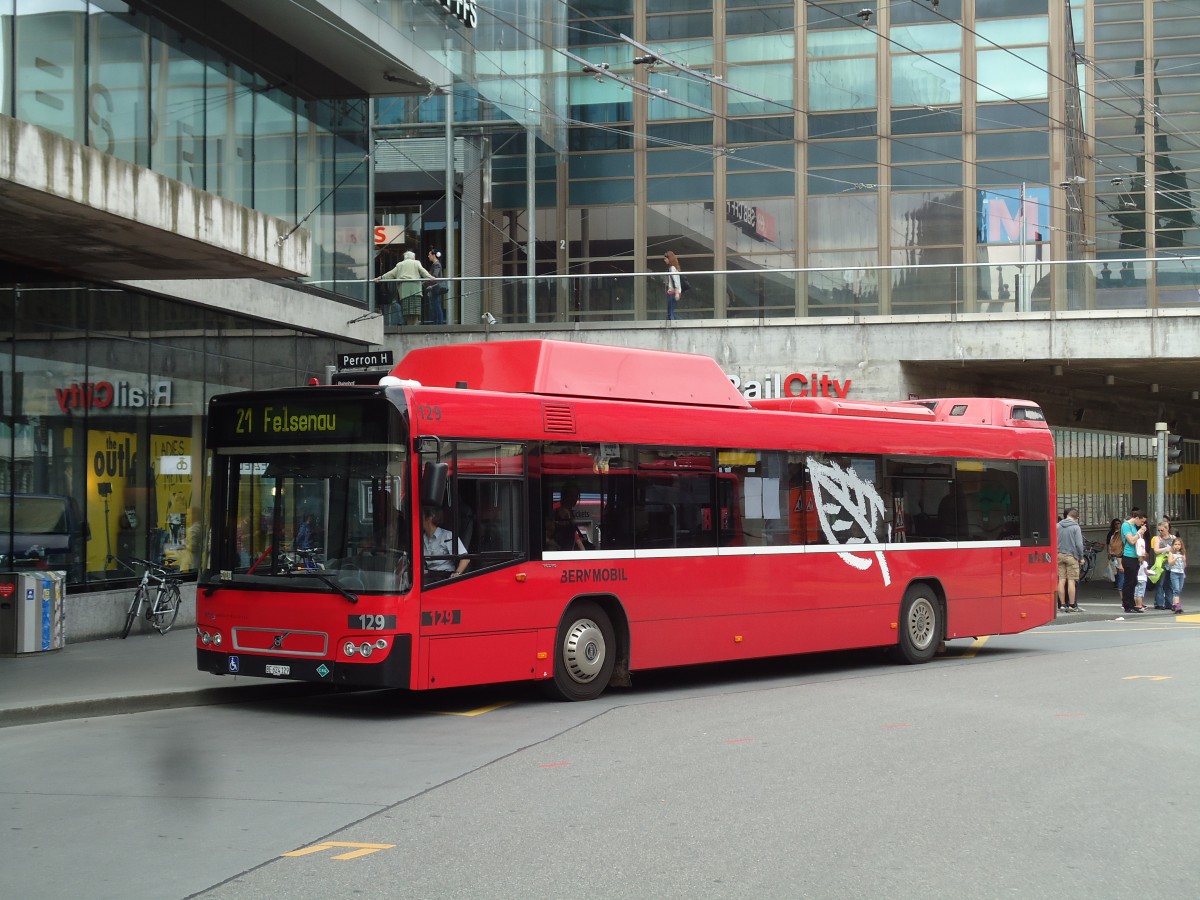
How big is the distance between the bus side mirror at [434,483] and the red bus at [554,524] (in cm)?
2

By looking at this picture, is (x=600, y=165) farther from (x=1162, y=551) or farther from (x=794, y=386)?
(x=1162, y=551)

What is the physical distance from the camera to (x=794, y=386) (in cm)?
2794

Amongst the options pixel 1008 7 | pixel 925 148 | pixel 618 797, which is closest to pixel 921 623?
pixel 618 797

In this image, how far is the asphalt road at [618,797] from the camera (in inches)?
256

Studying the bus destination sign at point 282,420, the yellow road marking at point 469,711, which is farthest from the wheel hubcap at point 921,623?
the bus destination sign at point 282,420

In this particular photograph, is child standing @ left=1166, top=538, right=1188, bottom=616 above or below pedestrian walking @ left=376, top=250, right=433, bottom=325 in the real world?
below

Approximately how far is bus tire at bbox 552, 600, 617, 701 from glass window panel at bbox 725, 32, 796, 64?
26.8 metres

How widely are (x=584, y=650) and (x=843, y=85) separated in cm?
2677

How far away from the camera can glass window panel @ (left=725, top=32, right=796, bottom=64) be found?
3703 centimetres

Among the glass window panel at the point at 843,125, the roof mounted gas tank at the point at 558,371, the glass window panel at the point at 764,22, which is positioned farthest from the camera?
the glass window panel at the point at 764,22

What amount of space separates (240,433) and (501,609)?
2763mm

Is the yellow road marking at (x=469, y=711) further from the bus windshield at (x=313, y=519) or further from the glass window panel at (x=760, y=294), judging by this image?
the glass window panel at (x=760, y=294)

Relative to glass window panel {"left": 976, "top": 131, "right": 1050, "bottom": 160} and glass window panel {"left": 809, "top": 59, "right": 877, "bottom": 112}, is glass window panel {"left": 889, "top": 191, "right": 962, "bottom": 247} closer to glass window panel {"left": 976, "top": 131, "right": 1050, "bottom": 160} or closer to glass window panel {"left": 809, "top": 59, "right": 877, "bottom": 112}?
glass window panel {"left": 976, "top": 131, "right": 1050, "bottom": 160}

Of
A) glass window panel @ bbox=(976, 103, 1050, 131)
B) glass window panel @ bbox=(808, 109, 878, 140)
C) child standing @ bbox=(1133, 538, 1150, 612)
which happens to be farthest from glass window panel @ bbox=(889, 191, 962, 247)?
child standing @ bbox=(1133, 538, 1150, 612)
